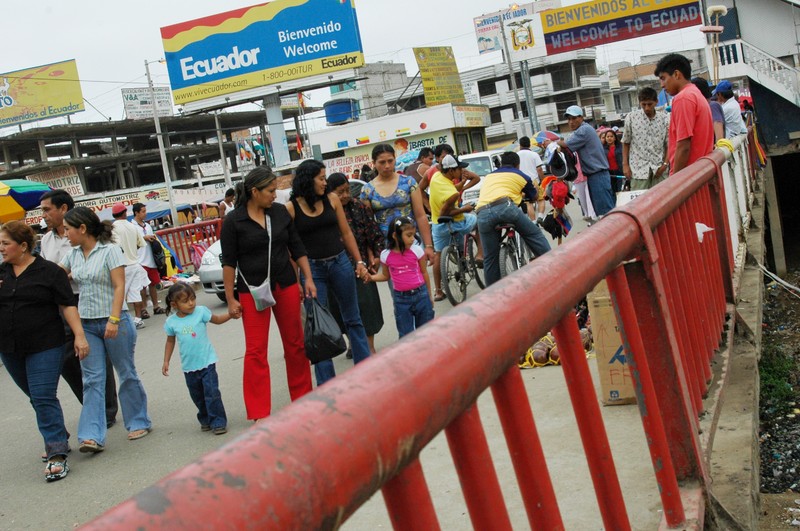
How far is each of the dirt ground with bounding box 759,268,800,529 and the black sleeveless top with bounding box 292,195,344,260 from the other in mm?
3486

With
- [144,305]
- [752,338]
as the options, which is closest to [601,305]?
[752,338]

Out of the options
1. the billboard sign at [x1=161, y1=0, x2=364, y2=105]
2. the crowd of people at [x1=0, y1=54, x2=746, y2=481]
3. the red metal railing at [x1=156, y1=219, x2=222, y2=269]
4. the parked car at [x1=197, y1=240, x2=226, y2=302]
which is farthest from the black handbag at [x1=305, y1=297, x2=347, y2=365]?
the billboard sign at [x1=161, y1=0, x2=364, y2=105]

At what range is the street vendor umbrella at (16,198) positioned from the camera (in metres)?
→ 13.4

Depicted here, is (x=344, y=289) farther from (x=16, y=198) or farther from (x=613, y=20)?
(x=613, y=20)

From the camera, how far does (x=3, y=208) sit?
1341cm

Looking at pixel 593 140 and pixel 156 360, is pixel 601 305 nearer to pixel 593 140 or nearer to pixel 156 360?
pixel 593 140

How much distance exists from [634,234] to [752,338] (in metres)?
3.08

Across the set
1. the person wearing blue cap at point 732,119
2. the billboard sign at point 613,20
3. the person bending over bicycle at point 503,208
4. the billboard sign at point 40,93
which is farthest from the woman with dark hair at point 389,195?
the billboard sign at point 40,93

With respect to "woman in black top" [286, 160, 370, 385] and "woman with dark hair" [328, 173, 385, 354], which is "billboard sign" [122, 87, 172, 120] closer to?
"woman with dark hair" [328, 173, 385, 354]

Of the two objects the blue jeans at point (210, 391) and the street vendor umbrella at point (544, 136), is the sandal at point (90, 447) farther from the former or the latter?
the street vendor umbrella at point (544, 136)

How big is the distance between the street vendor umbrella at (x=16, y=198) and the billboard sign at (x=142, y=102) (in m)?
54.6

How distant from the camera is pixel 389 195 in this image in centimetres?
845

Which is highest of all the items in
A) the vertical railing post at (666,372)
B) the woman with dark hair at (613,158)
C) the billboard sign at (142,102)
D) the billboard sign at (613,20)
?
the billboard sign at (142,102)

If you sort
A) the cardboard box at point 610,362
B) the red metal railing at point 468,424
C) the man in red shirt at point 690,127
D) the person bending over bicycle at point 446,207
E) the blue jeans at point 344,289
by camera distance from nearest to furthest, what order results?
the red metal railing at point 468,424 < the cardboard box at point 610,362 < the man in red shirt at point 690,127 < the blue jeans at point 344,289 < the person bending over bicycle at point 446,207
